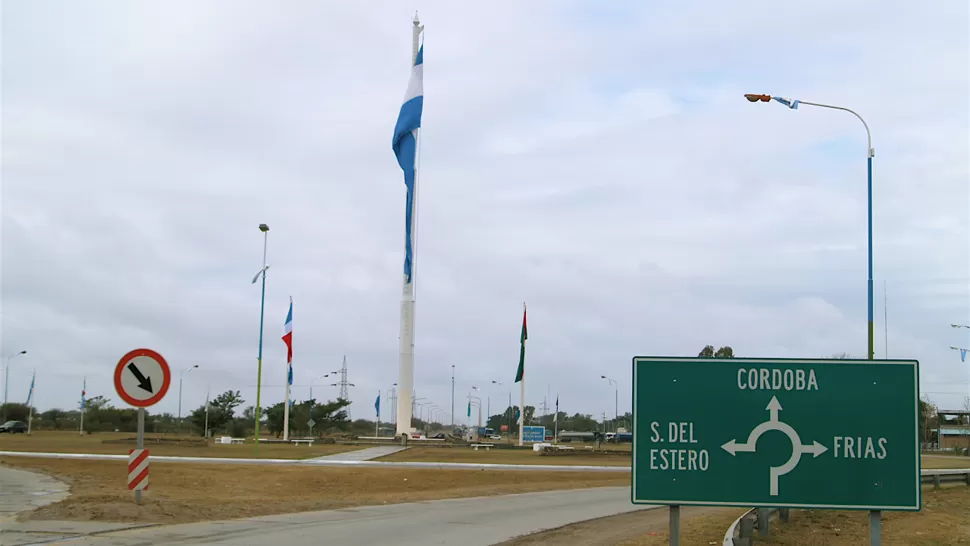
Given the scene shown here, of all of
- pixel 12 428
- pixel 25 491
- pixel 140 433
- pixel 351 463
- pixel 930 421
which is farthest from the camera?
pixel 930 421

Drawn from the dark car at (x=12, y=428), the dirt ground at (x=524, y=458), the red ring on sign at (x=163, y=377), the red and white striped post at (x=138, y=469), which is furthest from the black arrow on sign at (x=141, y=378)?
the dark car at (x=12, y=428)

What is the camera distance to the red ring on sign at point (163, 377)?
15023 mm

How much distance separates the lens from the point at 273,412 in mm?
107812

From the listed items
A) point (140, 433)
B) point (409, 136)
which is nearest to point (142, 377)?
point (140, 433)

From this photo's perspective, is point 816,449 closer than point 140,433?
Yes

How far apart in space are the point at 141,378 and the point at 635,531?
30.8 ft

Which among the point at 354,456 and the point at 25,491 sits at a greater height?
the point at 25,491

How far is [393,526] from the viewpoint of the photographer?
669 inches

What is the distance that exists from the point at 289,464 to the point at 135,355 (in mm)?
23668

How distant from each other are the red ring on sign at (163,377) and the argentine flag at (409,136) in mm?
53591

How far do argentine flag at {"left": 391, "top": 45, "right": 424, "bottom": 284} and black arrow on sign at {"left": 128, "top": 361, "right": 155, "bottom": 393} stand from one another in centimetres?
5370

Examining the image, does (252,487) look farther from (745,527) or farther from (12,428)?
(12,428)

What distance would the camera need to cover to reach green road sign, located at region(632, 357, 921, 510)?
8.21m

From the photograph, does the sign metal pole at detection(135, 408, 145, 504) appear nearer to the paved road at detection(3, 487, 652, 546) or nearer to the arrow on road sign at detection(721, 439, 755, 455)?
the paved road at detection(3, 487, 652, 546)
